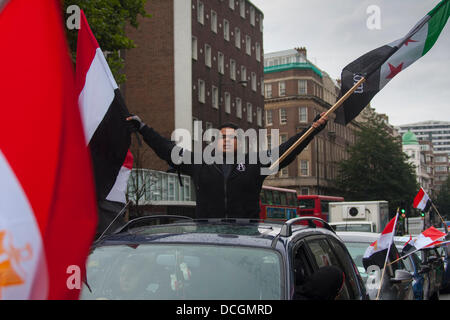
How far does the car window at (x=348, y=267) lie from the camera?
5193 millimetres

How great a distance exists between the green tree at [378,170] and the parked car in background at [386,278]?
2605 inches

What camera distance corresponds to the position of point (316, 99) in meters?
93.9

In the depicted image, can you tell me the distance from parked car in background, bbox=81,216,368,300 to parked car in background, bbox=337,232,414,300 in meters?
1.39

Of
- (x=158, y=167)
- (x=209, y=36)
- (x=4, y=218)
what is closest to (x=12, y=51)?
(x=4, y=218)

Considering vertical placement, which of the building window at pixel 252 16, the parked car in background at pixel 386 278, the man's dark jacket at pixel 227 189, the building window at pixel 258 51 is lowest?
the parked car in background at pixel 386 278

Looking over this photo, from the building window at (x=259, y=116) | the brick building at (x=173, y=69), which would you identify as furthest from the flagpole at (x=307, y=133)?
the building window at (x=259, y=116)

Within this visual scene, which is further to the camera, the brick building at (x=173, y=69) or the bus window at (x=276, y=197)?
the brick building at (x=173, y=69)

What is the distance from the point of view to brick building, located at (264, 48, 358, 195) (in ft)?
294

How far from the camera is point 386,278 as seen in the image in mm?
6988

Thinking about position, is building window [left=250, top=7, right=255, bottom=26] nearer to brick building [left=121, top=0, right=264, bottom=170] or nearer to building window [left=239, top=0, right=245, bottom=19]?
building window [left=239, top=0, right=245, bottom=19]

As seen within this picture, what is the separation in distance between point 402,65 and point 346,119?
0.78 meters

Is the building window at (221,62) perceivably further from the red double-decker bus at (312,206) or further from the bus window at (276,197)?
the bus window at (276,197)

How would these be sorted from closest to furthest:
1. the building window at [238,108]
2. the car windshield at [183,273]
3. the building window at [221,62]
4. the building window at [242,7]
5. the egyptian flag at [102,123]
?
the car windshield at [183,273] < the egyptian flag at [102,123] < the building window at [221,62] < the building window at [238,108] < the building window at [242,7]

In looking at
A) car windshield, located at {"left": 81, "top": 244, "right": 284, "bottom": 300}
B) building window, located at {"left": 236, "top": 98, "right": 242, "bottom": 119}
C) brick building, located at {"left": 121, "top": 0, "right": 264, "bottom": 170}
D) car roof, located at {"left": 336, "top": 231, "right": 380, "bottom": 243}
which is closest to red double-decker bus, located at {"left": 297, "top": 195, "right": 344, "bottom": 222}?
brick building, located at {"left": 121, "top": 0, "right": 264, "bottom": 170}
